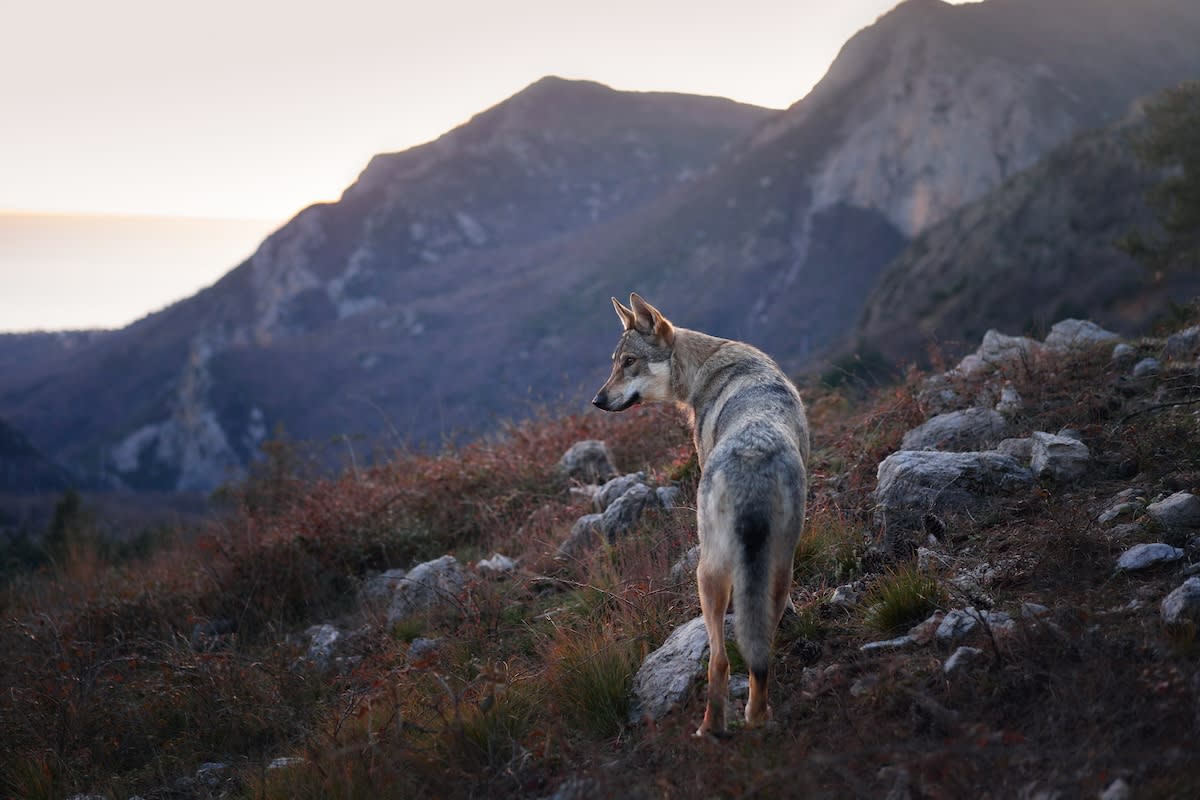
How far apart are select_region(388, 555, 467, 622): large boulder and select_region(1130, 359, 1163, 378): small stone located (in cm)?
634

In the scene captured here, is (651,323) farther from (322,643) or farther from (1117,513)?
(322,643)

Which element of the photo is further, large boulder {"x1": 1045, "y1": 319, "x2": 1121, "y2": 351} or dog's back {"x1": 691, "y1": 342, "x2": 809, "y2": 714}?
large boulder {"x1": 1045, "y1": 319, "x2": 1121, "y2": 351}

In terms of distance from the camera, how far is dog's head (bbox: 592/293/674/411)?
698 cm

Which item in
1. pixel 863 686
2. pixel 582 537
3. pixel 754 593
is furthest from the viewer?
pixel 582 537

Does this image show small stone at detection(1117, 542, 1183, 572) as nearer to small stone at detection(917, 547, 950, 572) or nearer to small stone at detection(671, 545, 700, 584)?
small stone at detection(917, 547, 950, 572)

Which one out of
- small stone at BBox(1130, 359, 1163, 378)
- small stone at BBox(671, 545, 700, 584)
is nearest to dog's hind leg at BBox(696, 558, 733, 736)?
small stone at BBox(671, 545, 700, 584)

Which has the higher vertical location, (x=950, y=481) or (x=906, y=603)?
(x=950, y=481)

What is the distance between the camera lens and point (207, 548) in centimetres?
987

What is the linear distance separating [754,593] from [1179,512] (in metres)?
2.95

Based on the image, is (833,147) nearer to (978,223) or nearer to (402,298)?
(978,223)

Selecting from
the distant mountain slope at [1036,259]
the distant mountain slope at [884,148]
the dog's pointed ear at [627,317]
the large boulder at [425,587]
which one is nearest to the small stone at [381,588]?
the large boulder at [425,587]

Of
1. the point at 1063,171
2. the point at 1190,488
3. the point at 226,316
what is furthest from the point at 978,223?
the point at 226,316

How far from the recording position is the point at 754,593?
13.2ft

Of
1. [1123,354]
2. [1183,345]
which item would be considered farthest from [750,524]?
→ [1183,345]
